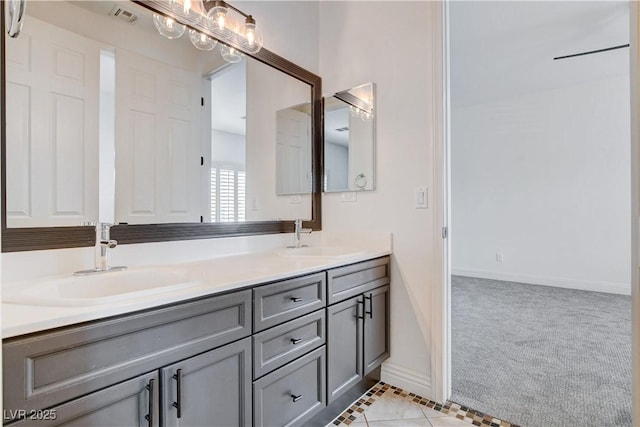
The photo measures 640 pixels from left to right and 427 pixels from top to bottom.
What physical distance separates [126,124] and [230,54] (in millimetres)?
736

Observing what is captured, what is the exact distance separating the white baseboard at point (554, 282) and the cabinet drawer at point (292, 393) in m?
4.21

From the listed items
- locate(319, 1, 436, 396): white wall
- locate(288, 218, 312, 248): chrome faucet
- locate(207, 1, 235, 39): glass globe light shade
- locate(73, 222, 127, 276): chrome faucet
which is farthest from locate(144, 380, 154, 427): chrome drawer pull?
locate(207, 1, 235, 39): glass globe light shade

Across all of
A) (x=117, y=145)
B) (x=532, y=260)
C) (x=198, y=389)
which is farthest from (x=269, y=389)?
(x=532, y=260)

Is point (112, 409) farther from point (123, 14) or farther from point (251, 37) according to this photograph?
point (251, 37)

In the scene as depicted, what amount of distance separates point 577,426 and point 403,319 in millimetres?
922

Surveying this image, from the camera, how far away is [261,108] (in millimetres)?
2074

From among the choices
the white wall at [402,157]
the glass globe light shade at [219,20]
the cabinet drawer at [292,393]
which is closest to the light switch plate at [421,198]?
the white wall at [402,157]

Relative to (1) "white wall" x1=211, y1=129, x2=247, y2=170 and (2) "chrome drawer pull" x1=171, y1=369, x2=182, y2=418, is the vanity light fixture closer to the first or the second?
(1) "white wall" x1=211, y1=129, x2=247, y2=170

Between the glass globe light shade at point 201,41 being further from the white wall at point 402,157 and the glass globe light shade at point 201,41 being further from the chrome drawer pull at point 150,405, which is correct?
the chrome drawer pull at point 150,405

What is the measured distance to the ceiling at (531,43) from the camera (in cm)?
276

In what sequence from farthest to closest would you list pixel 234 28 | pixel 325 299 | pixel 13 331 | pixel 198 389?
pixel 234 28
pixel 325 299
pixel 198 389
pixel 13 331

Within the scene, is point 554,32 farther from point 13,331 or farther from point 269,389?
point 13,331

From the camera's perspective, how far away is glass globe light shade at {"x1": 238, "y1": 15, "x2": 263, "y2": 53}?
179cm

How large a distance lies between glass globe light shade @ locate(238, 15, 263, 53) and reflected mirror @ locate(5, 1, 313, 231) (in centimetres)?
8
